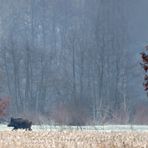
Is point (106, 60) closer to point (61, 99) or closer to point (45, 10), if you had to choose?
point (61, 99)

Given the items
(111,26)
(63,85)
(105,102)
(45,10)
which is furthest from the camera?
(45,10)

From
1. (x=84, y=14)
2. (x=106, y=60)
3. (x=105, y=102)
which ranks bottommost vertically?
(x=105, y=102)

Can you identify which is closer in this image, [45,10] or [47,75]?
[47,75]

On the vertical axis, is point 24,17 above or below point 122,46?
above

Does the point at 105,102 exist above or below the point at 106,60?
below

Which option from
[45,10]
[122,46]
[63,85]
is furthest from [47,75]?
[45,10]

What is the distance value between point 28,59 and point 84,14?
8095 mm

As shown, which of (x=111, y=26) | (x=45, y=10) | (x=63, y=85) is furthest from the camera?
(x=45, y=10)

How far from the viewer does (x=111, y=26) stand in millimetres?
60281

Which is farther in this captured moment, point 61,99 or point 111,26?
point 111,26

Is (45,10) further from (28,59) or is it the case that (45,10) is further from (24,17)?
(28,59)

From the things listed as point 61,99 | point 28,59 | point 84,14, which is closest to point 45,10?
point 84,14

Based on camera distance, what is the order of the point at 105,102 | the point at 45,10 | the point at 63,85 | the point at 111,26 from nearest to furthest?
the point at 105,102
the point at 63,85
the point at 111,26
the point at 45,10

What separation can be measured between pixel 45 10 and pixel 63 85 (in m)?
14.0
